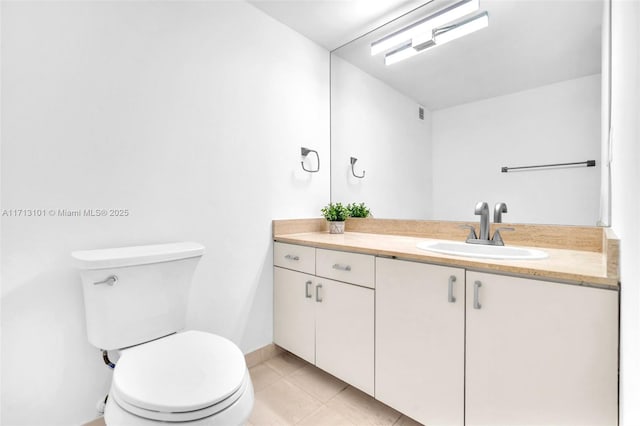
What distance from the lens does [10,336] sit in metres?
1.10

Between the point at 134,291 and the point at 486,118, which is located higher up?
the point at 486,118

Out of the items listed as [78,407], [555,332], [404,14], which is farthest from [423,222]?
[78,407]

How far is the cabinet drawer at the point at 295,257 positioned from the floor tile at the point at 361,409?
26.0 inches

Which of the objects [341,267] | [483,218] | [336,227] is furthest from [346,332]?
[483,218]

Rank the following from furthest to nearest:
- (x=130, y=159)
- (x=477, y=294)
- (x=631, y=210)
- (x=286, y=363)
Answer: (x=286, y=363)
(x=130, y=159)
(x=477, y=294)
(x=631, y=210)

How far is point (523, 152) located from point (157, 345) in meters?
1.84

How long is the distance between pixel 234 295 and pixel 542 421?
1.45 meters

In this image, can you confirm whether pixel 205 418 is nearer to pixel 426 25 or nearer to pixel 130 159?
pixel 130 159

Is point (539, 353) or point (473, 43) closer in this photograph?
point (539, 353)

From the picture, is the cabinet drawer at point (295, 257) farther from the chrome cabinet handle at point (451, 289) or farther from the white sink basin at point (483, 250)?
the chrome cabinet handle at point (451, 289)

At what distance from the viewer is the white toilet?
0.82 meters

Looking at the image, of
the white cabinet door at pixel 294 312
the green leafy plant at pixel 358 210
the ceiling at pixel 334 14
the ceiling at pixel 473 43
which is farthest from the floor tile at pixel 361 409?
the ceiling at pixel 334 14

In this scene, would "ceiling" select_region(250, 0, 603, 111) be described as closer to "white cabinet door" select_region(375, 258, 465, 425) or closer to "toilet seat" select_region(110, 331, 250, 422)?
"white cabinet door" select_region(375, 258, 465, 425)

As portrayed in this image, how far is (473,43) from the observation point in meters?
1.69
